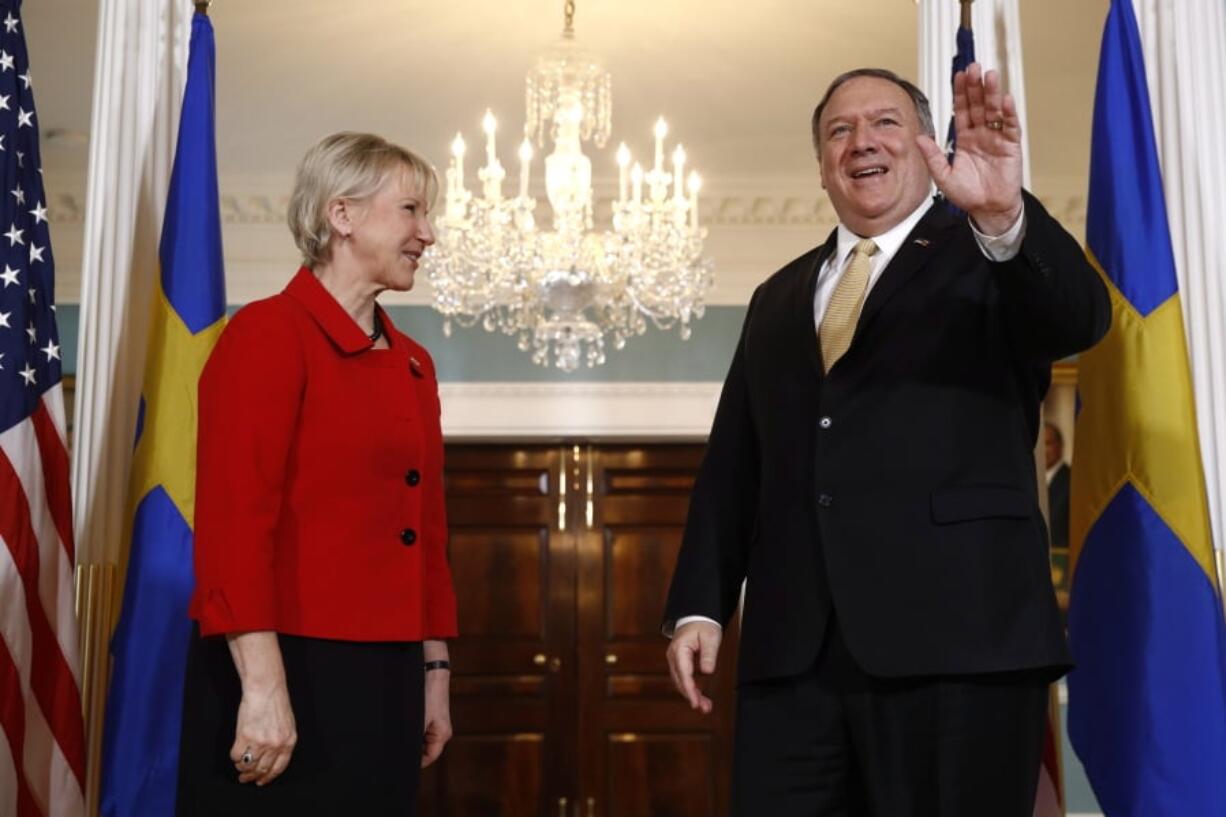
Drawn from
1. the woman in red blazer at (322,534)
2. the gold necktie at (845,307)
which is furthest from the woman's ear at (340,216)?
the gold necktie at (845,307)

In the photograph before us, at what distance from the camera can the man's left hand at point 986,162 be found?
1.56m

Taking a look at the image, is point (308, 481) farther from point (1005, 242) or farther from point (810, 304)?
point (1005, 242)

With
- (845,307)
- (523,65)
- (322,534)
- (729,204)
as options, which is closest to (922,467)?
(845,307)

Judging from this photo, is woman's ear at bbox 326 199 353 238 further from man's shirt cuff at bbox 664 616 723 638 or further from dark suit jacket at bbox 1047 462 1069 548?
dark suit jacket at bbox 1047 462 1069 548

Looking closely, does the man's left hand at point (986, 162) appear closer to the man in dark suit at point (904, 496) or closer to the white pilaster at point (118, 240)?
the man in dark suit at point (904, 496)

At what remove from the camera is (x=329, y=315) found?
75.1 inches

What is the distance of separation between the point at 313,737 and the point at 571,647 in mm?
4818

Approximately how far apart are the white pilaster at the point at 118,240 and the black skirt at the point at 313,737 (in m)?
1.00

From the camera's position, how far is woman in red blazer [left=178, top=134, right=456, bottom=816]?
1.71m

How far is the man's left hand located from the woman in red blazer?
0.79m

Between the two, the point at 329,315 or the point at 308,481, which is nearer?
the point at 308,481

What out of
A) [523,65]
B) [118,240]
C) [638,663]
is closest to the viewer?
[118,240]

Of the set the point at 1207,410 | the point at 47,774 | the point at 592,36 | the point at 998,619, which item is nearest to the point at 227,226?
the point at 592,36

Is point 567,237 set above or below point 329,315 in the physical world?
above
